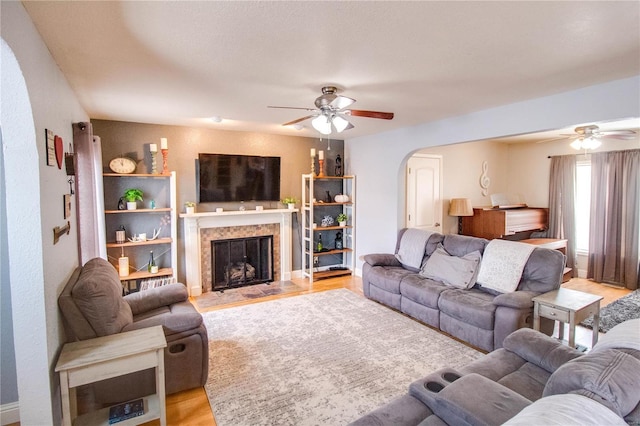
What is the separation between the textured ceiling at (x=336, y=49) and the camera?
5.32 feet

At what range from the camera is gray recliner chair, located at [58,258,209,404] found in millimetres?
2117

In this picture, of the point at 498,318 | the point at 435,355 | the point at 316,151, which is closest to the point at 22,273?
the point at 435,355

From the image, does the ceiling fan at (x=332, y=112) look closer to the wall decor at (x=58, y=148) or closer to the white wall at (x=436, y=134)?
the white wall at (x=436, y=134)

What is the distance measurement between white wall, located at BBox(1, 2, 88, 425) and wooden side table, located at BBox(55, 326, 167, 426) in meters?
0.07

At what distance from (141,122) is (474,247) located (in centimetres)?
465

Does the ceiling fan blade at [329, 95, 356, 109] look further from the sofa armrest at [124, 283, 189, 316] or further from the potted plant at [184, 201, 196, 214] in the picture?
the potted plant at [184, 201, 196, 214]

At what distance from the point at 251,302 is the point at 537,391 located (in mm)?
3506

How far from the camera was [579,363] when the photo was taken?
4.56 feet

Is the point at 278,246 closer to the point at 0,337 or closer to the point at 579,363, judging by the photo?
the point at 0,337

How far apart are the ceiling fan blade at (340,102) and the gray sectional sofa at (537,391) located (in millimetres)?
2056

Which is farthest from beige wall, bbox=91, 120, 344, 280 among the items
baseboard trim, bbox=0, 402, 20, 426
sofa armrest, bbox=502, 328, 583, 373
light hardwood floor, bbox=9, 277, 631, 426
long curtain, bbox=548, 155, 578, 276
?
long curtain, bbox=548, 155, 578, 276

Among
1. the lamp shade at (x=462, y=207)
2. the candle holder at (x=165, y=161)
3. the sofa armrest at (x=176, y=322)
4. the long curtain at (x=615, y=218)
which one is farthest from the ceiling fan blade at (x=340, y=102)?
the long curtain at (x=615, y=218)

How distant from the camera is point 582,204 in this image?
231 inches

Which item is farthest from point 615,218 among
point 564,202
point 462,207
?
point 462,207
